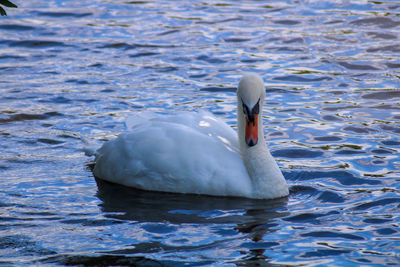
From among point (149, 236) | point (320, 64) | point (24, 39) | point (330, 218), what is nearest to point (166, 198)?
point (149, 236)

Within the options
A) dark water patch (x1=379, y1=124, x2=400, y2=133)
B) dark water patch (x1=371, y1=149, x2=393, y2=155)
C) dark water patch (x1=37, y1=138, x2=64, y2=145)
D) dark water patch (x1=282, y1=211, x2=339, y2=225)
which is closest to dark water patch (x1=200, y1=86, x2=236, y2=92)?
dark water patch (x1=379, y1=124, x2=400, y2=133)

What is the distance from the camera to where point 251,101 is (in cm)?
745

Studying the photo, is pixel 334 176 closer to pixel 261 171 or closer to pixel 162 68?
pixel 261 171

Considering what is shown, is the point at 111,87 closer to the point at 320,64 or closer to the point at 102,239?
the point at 320,64

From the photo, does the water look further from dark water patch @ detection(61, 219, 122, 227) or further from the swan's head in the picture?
the swan's head

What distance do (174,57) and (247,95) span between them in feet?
18.0

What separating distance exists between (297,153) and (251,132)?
146 cm

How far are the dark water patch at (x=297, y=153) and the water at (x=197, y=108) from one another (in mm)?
27

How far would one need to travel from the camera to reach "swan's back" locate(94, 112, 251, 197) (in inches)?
297

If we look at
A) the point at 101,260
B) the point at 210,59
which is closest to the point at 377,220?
the point at 101,260

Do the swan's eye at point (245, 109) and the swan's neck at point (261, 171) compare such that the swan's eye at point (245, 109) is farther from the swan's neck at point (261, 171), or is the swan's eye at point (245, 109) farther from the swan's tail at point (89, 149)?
the swan's tail at point (89, 149)

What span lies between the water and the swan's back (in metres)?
0.16

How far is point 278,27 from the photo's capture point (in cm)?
1448

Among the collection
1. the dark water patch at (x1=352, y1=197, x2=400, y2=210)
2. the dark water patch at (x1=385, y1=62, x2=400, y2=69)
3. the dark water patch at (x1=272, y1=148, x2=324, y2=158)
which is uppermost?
the dark water patch at (x1=385, y1=62, x2=400, y2=69)
